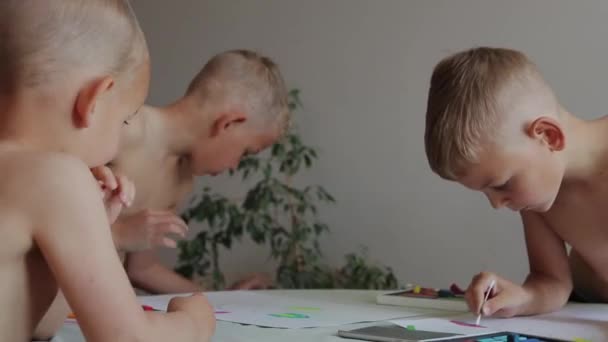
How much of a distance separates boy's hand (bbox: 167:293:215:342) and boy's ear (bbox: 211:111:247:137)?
933mm

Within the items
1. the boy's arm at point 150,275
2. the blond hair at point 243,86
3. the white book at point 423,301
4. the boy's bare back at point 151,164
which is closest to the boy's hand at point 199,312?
the white book at point 423,301

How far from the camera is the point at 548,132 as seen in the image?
134 cm

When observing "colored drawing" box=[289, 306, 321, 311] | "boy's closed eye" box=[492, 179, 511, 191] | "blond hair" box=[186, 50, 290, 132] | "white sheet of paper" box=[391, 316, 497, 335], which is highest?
"blond hair" box=[186, 50, 290, 132]

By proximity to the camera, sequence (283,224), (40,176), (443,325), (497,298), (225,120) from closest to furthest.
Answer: (40,176) → (443,325) → (497,298) → (225,120) → (283,224)

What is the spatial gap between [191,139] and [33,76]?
1113 mm

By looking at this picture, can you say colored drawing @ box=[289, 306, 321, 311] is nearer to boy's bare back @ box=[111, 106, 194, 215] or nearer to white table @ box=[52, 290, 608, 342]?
white table @ box=[52, 290, 608, 342]

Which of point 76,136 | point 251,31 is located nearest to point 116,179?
A: point 76,136

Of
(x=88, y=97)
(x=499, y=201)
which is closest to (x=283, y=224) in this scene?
(x=499, y=201)

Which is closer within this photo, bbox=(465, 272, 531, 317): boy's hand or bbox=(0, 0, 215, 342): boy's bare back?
bbox=(0, 0, 215, 342): boy's bare back

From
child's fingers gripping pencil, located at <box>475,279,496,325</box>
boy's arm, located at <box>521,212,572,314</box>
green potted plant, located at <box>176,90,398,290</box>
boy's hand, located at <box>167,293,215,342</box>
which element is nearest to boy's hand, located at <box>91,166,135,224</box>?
boy's hand, located at <box>167,293,215,342</box>

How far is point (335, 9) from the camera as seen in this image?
2.70 metres

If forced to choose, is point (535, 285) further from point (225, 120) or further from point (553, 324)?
point (225, 120)

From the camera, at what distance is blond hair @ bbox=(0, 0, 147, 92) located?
33.2 inches

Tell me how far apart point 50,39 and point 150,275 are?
1365 mm
